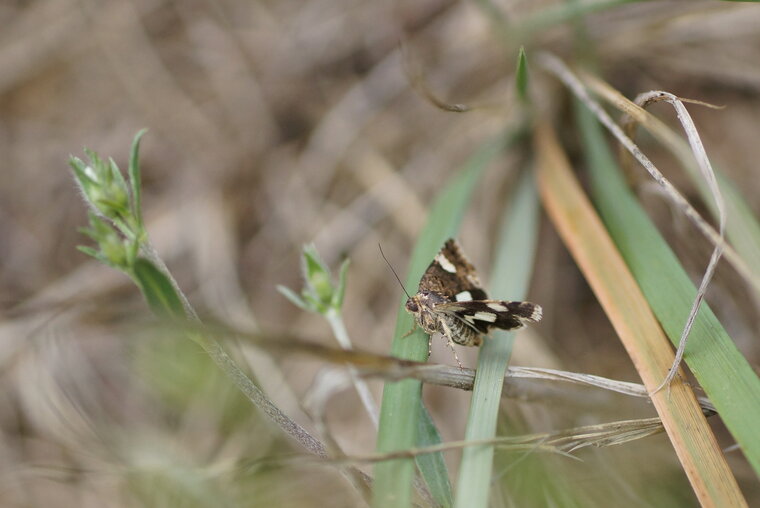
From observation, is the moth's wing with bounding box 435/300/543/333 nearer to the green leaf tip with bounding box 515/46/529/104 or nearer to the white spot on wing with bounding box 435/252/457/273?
the white spot on wing with bounding box 435/252/457/273

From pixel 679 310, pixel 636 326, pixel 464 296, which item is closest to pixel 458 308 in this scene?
pixel 464 296

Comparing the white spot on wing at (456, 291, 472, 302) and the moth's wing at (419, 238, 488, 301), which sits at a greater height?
the moth's wing at (419, 238, 488, 301)

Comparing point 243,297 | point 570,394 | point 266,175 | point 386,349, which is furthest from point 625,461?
point 266,175

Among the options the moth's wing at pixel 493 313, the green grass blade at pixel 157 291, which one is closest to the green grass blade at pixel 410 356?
the moth's wing at pixel 493 313

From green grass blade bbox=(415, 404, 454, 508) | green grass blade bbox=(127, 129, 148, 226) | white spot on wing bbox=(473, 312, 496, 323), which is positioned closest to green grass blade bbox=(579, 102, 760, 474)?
white spot on wing bbox=(473, 312, 496, 323)

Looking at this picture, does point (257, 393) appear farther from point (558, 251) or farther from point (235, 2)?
point (235, 2)

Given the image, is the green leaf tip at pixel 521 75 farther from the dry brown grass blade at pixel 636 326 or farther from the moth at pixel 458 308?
the moth at pixel 458 308

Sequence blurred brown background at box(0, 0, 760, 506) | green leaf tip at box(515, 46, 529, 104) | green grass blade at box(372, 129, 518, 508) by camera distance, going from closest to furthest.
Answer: green grass blade at box(372, 129, 518, 508)
green leaf tip at box(515, 46, 529, 104)
blurred brown background at box(0, 0, 760, 506)
